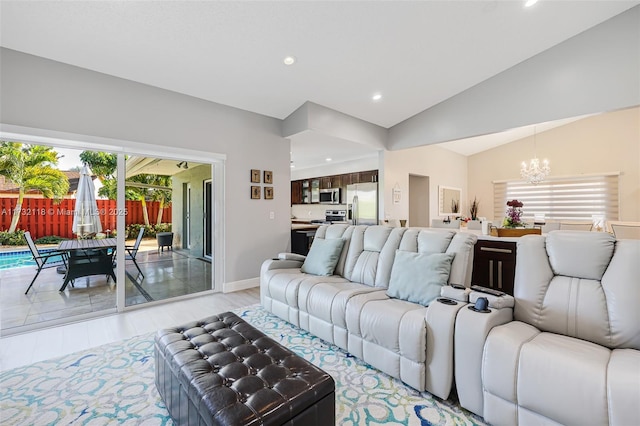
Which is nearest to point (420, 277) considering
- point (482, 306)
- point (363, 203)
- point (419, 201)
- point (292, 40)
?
point (482, 306)

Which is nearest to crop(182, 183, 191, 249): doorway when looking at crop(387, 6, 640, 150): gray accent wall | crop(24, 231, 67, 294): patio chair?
crop(24, 231, 67, 294): patio chair

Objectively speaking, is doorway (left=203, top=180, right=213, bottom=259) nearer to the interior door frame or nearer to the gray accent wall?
the interior door frame

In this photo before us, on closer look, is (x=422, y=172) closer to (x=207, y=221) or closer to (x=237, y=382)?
(x=207, y=221)

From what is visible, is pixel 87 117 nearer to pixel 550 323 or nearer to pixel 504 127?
pixel 550 323

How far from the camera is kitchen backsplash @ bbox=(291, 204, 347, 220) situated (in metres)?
8.03

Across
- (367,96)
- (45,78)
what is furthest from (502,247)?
(45,78)

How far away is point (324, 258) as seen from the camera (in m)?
3.25

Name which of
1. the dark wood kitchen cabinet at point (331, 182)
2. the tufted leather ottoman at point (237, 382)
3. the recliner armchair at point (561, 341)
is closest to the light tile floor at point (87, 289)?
A: the tufted leather ottoman at point (237, 382)

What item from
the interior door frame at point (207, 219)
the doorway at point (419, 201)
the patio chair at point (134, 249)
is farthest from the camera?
the doorway at point (419, 201)

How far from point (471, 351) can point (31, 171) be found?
14.8 ft

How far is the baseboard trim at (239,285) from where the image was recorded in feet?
14.0

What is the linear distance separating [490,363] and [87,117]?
4401mm

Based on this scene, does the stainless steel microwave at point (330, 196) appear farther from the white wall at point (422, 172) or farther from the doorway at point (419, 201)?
the doorway at point (419, 201)

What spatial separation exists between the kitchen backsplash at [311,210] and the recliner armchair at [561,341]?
5.79 meters
